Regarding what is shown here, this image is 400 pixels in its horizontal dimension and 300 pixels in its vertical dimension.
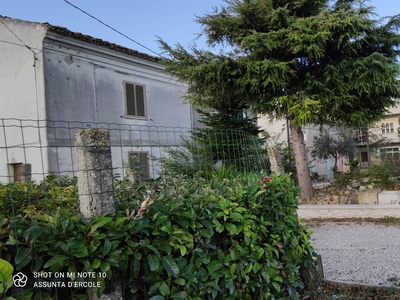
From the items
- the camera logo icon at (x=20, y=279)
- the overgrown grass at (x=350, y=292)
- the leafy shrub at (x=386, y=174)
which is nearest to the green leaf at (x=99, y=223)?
the camera logo icon at (x=20, y=279)

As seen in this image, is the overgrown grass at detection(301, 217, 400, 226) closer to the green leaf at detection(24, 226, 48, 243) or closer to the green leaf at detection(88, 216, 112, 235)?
the green leaf at detection(88, 216, 112, 235)

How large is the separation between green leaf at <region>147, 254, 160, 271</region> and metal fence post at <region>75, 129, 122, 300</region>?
23 centimetres

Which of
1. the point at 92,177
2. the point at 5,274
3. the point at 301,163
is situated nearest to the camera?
the point at 5,274

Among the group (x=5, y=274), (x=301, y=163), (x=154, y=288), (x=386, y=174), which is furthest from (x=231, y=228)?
(x=386, y=174)

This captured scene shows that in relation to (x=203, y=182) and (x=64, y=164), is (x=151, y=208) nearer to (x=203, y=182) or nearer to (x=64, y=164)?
(x=203, y=182)

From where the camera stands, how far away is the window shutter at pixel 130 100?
1191cm

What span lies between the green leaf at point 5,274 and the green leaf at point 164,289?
32.2 inches

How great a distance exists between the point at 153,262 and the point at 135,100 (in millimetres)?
10834

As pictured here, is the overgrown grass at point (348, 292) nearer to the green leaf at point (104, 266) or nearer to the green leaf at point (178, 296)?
the green leaf at point (178, 296)

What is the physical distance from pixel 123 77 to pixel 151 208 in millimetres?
10473

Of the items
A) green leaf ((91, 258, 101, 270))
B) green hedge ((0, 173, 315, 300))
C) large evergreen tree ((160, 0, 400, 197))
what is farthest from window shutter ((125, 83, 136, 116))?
green leaf ((91, 258, 101, 270))

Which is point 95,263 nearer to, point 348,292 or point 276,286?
point 276,286

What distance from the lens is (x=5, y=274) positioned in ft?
4.80

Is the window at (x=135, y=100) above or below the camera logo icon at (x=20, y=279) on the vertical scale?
above
